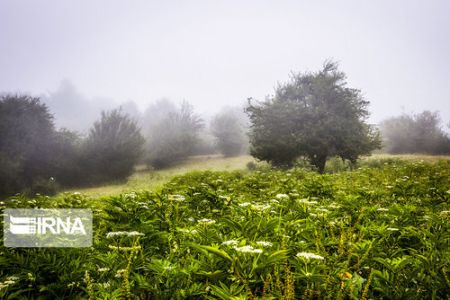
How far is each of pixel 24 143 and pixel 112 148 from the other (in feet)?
19.1

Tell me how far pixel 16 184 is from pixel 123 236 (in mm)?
20074

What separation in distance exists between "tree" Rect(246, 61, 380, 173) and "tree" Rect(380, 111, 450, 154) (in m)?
18.3

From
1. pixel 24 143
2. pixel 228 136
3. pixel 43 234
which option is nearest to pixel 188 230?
pixel 43 234

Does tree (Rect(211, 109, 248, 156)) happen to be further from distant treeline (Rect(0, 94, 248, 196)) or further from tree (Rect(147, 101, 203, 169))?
distant treeline (Rect(0, 94, 248, 196))

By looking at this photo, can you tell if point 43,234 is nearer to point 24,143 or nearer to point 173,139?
point 24,143

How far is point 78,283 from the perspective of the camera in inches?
113

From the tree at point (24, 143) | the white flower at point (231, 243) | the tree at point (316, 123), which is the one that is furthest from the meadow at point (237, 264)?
the tree at point (24, 143)

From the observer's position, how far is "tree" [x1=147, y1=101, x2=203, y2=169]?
32219mm

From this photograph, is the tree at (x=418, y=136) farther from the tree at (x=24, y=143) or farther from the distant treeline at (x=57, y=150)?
the tree at (x=24, y=143)

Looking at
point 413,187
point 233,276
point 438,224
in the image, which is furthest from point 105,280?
point 413,187

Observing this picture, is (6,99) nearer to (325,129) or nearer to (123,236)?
(325,129)

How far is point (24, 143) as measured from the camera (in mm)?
20812

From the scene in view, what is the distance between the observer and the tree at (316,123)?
69.6 ft

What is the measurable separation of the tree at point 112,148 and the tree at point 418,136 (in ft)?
93.5
